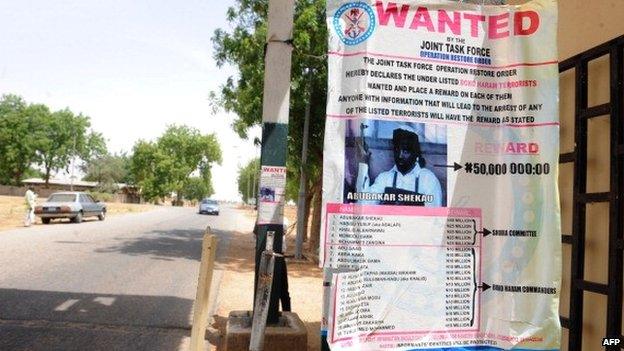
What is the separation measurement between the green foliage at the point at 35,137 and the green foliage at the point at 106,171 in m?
8.39

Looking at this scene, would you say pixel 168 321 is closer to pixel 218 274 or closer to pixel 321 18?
pixel 218 274

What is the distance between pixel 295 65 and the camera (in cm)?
1351

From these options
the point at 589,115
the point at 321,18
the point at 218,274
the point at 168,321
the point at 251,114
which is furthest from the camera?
the point at 251,114

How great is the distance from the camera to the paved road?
5.64m

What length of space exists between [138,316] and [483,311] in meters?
5.69

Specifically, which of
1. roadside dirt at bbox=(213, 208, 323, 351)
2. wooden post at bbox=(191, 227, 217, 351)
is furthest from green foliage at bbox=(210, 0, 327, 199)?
wooden post at bbox=(191, 227, 217, 351)

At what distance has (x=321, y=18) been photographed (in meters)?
13.1

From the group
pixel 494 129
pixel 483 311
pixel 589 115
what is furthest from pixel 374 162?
pixel 589 115

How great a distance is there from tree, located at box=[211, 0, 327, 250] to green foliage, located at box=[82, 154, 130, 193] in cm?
7715

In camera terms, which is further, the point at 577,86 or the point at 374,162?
the point at 577,86

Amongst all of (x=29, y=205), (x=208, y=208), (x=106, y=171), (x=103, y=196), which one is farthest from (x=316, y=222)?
(x=106, y=171)

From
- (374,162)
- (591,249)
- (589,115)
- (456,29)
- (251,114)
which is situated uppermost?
(251,114)

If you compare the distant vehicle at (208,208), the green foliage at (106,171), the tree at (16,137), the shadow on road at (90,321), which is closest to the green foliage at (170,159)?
the green foliage at (106,171)

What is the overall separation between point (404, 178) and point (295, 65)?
11823mm
